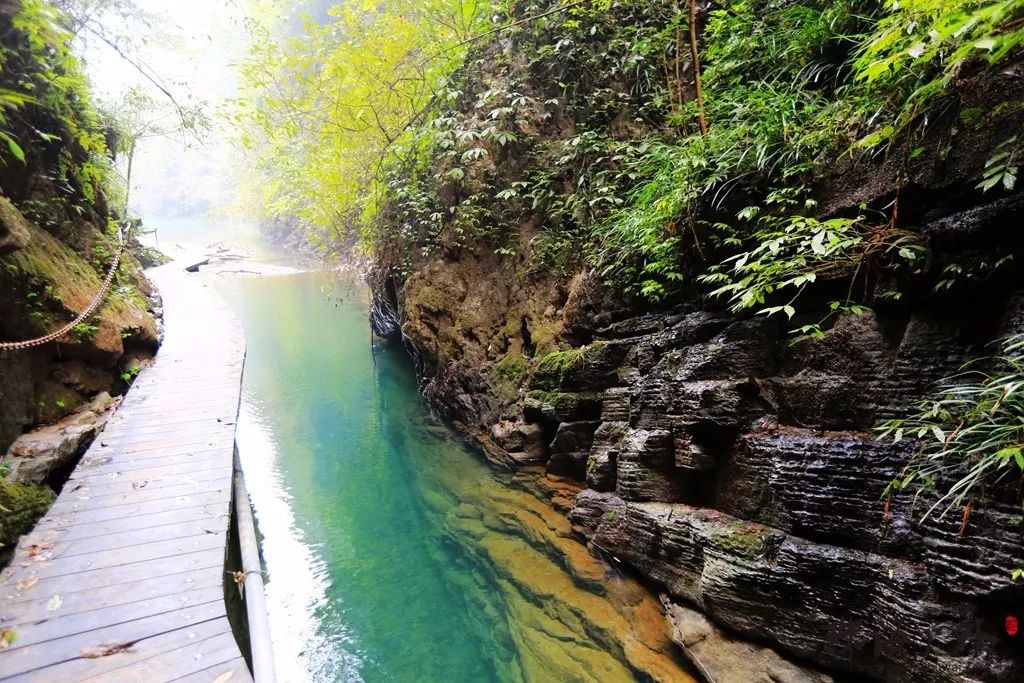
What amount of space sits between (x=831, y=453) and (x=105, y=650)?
4.56 m

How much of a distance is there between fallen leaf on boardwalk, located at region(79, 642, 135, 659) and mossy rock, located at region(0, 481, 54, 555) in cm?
132

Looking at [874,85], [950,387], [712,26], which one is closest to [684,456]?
[950,387]

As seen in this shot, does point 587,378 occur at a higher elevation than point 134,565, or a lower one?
higher

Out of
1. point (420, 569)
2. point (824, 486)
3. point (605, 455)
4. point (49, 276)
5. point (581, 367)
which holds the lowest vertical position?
point (420, 569)

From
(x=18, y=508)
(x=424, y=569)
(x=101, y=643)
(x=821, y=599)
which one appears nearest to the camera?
(x=101, y=643)

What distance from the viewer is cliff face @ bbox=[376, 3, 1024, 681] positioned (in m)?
2.39

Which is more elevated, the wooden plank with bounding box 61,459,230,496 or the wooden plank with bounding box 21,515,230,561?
the wooden plank with bounding box 61,459,230,496

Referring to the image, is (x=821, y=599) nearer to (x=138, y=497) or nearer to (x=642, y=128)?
(x=642, y=128)

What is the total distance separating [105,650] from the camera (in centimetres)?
267

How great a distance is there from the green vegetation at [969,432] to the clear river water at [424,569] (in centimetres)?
220

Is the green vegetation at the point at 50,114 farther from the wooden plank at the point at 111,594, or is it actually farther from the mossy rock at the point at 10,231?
the wooden plank at the point at 111,594

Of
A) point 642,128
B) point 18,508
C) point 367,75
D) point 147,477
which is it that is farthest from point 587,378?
point 367,75

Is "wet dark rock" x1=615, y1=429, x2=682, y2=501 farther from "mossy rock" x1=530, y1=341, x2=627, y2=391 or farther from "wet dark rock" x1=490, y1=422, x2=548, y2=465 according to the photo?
"wet dark rock" x1=490, y1=422, x2=548, y2=465

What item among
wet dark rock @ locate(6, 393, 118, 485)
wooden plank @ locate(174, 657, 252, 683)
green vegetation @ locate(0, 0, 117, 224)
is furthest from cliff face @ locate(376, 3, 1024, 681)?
green vegetation @ locate(0, 0, 117, 224)
